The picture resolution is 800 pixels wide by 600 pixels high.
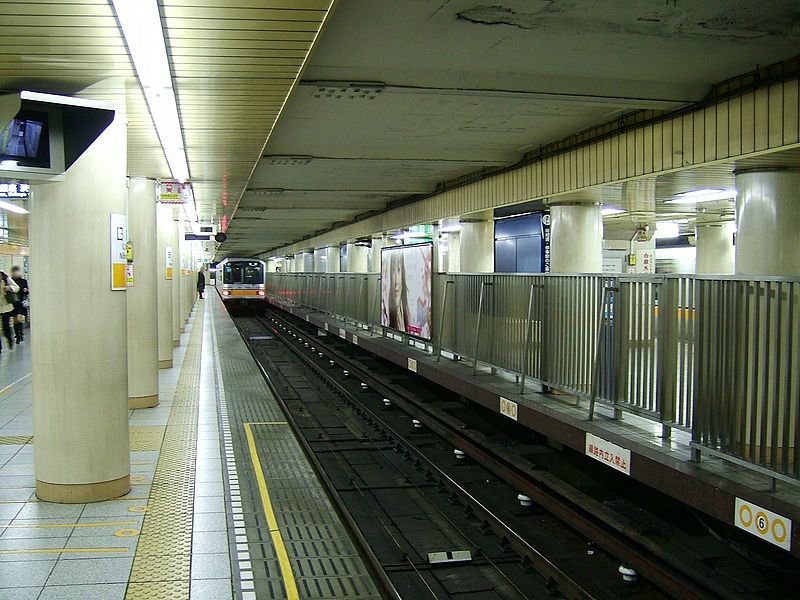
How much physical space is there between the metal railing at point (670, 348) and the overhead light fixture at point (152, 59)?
3711 mm

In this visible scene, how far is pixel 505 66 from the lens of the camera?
7109mm

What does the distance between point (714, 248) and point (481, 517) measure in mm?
15461

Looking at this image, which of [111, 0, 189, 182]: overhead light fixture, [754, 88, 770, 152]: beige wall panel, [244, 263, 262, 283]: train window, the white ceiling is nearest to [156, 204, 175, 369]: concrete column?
the white ceiling

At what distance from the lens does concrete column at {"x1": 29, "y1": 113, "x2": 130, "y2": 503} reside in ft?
19.1

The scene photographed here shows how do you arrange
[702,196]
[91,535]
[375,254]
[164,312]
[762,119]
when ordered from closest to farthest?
1. [91,535]
2. [762,119]
3. [702,196]
4. [164,312]
5. [375,254]

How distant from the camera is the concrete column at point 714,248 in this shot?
18.7m

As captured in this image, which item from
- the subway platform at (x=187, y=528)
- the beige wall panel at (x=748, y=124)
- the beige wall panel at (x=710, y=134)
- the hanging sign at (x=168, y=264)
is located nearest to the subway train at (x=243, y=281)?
the hanging sign at (x=168, y=264)

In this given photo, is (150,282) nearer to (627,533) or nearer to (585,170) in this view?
(585,170)

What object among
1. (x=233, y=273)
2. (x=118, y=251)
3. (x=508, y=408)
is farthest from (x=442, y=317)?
(x=233, y=273)

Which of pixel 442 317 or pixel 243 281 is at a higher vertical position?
pixel 243 281

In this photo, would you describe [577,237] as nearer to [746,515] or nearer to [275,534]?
[275,534]

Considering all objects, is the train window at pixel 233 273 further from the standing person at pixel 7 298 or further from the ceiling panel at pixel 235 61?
the ceiling panel at pixel 235 61

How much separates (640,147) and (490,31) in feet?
11.8

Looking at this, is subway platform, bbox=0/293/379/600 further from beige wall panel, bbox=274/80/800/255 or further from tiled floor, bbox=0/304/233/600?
beige wall panel, bbox=274/80/800/255
